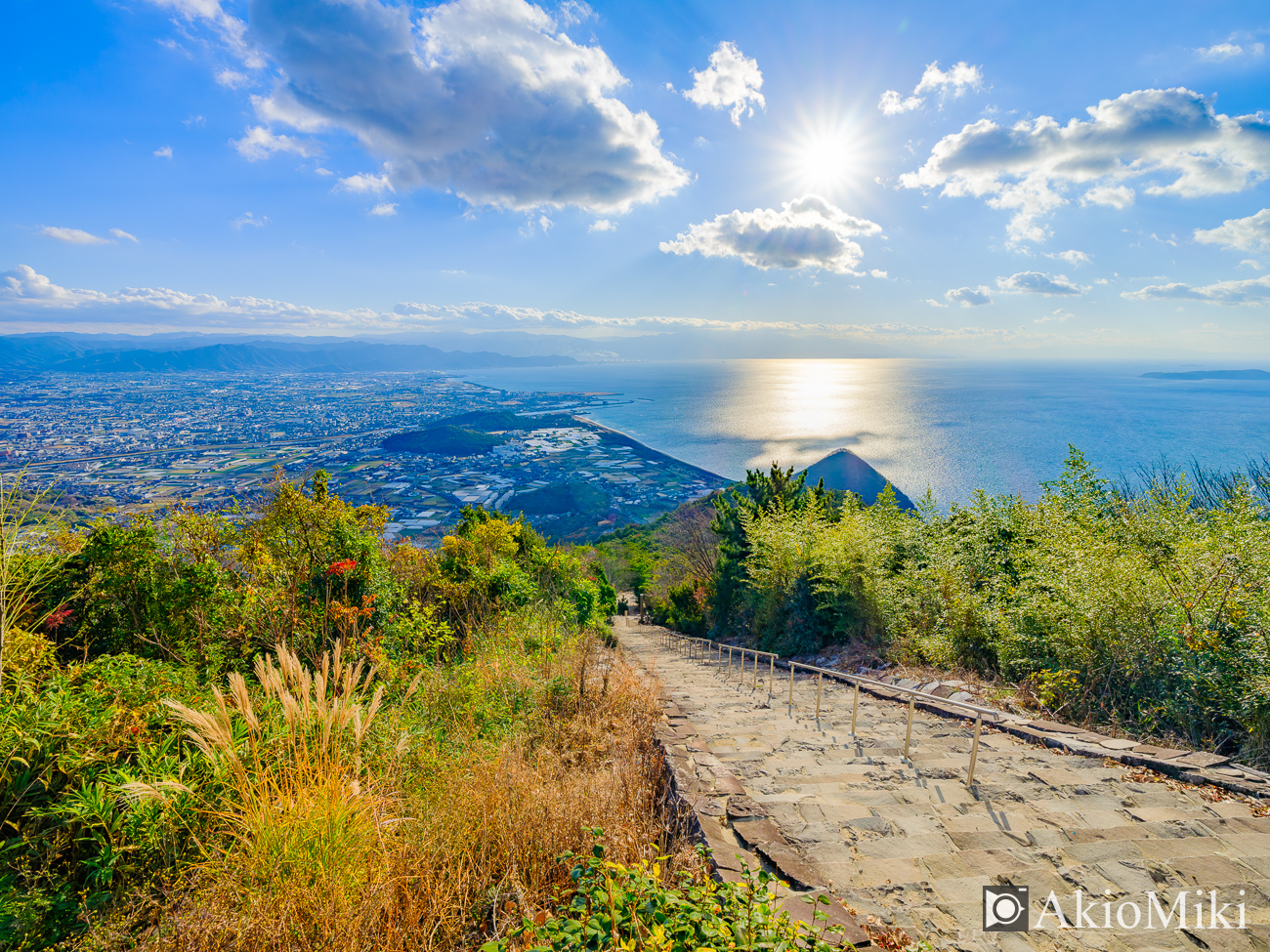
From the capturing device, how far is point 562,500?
191 feet

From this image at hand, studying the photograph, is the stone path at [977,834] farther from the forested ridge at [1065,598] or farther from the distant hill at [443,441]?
the distant hill at [443,441]

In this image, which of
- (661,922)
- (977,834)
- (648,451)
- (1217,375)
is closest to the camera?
(661,922)

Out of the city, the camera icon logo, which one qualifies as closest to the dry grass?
the camera icon logo

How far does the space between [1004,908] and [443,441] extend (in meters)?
80.9

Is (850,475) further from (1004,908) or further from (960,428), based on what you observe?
(1004,908)

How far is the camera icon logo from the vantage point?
2350 millimetres

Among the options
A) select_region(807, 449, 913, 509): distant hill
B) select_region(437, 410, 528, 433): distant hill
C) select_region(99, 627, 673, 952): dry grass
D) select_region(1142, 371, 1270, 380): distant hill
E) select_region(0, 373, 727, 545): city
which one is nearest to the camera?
select_region(99, 627, 673, 952): dry grass

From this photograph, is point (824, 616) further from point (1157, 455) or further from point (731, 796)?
point (1157, 455)

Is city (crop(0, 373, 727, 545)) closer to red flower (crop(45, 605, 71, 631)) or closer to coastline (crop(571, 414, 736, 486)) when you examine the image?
coastline (crop(571, 414, 736, 486))

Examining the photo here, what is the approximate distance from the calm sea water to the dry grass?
28694 mm

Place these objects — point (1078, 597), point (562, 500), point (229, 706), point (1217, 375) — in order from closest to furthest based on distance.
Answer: point (229, 706) < point (1078, 597) < point (562, 500) < point (1217, 375)

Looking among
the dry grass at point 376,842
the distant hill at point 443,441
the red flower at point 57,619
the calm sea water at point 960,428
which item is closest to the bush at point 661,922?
the dry grass at point 376,842

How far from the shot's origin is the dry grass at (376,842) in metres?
1.96

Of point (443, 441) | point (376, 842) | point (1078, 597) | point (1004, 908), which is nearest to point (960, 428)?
point (443, 441)
